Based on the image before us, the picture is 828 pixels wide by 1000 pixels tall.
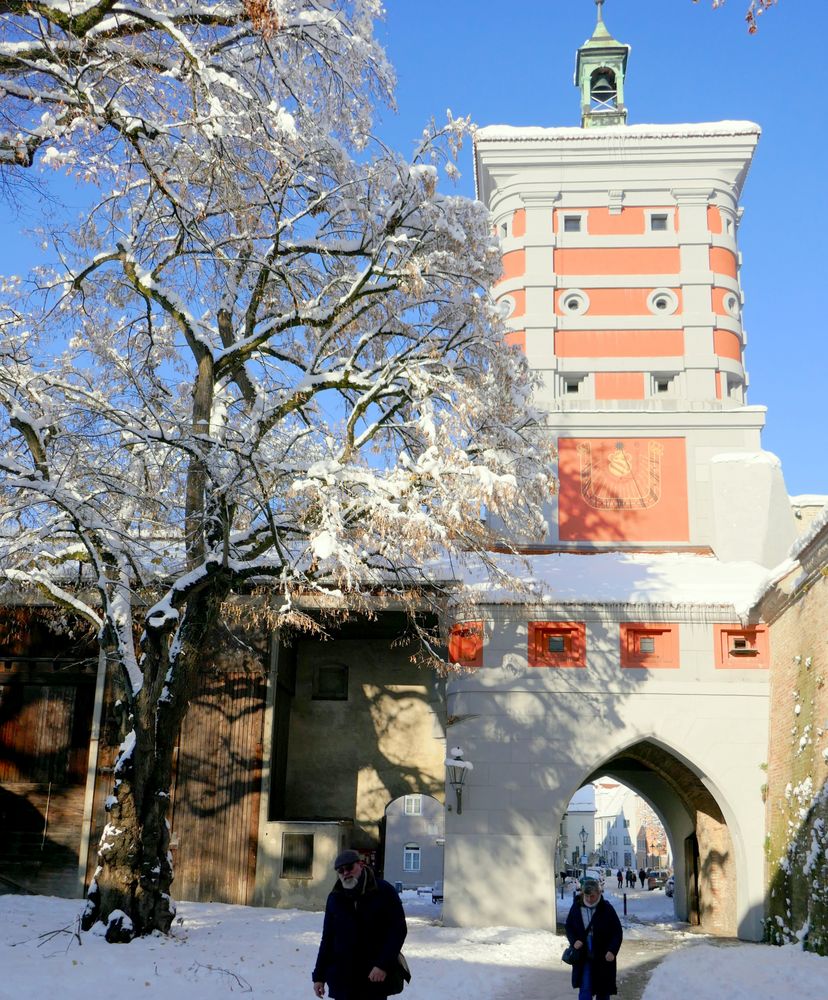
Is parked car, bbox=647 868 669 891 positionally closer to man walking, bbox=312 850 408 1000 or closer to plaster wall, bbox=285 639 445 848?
plaster wall, bbox=285 639 445 848

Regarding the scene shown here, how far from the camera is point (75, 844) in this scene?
680 inches

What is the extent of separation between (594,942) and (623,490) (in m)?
14.5

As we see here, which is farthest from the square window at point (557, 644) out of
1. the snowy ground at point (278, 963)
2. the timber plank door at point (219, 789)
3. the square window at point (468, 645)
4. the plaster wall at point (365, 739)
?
the timber plank door at point (219, 789)

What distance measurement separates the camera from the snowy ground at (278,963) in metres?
9.04

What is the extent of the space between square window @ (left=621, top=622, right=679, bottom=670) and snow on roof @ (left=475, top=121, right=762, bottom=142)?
12.5m

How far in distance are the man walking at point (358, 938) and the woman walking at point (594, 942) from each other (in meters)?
2.47

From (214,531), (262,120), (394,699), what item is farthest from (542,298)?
(262,120)

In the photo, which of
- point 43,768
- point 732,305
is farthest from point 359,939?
point 732,305

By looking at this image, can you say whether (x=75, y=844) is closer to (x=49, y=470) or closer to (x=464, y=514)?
(x=49, y=470)

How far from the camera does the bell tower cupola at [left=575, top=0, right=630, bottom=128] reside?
1078 inches

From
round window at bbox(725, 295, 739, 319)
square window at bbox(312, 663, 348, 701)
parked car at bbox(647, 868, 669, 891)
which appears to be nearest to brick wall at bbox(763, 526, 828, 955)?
square window at bbox(312, 663, 348, 701)

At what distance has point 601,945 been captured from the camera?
24.3 ft

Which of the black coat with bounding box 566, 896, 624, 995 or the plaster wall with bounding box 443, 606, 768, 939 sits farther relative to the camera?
the plaster wall with bounding box 443, 606, 768, 939

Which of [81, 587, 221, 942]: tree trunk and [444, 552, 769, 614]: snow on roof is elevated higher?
[444, 552, 769, 614]: snow on roof
